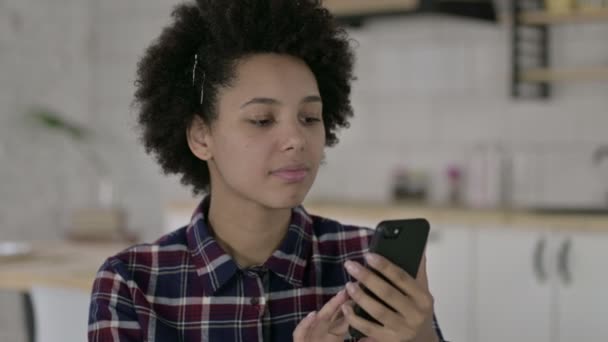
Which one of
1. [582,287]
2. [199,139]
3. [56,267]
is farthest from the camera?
[582,287]

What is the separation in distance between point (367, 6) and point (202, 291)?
104 inches

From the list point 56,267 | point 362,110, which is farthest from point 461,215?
point 56,267

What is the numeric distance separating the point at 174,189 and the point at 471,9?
1.87m

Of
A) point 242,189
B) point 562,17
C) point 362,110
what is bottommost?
point 242,189

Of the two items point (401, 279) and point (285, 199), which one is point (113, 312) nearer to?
point (285, 199)

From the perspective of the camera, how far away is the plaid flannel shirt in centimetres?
127

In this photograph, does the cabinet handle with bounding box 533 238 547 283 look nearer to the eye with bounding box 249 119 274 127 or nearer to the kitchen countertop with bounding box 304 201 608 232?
the kitchen countertop with bounding box 304 201 608 232

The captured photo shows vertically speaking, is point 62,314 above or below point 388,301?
below

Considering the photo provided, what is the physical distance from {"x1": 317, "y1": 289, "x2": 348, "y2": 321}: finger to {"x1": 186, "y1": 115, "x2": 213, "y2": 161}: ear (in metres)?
0.35

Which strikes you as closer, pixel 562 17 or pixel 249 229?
pixel 249 229

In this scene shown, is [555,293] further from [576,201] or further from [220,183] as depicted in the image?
[220,183]

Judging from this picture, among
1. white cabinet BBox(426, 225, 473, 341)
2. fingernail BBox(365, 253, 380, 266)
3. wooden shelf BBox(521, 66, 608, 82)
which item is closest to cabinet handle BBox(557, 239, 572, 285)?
white cabinet BBox(426, 225, 473, 341)

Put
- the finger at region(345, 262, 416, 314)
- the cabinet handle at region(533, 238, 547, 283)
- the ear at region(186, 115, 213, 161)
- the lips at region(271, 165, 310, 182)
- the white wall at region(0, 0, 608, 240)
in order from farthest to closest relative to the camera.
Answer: the white wall at region(0, 0, 608, 240)
the cabinet handle at region(533, 238, 547, 283)
the ear at region(186, 115, 213, 161)
the lips at region(271, 165, 310, 182)
the finger at region(345, 262, 416, 314)

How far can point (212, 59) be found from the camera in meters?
1.33
